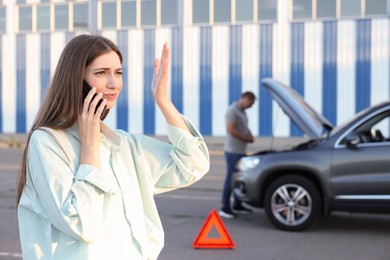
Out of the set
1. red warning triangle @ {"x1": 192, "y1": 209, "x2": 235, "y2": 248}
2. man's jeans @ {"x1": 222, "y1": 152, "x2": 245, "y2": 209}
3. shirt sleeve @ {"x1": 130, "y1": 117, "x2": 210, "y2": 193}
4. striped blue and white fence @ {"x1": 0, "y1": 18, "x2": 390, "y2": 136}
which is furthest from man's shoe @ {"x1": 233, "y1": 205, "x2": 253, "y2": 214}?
striped blue and white fence @ {"x1": 0, "y1": 18, "x2": 390, "y2": 136}

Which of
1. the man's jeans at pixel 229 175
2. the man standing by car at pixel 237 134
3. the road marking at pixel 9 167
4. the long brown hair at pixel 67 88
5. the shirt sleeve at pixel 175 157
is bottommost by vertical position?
the road marking at pixel 9 167

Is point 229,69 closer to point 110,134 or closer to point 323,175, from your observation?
point 323,175

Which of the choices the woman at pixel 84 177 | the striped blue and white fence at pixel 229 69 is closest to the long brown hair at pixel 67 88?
the woman at pixel 84 177

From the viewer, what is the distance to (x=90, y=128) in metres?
1.81

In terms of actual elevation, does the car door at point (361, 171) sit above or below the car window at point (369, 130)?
below

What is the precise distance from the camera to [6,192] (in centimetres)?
1160

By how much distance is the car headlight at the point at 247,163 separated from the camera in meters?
8.26

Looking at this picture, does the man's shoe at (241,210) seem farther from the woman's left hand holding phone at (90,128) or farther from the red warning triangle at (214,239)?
the woman's left hand holding phone at (90,128)

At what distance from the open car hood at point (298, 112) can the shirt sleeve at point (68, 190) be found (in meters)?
6.67

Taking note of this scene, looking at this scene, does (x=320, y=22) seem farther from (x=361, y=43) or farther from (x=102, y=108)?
(x=102, y=108)

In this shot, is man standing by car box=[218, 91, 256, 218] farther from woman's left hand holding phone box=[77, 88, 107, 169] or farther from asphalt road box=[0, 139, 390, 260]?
woman's left hand holding phone box=[77, 88, 107, 169]

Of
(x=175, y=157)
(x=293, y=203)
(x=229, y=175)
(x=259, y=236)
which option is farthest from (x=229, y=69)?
(x=175, y=157)

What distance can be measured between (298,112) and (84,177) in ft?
22.5

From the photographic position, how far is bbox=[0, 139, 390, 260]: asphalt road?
6551 mm
